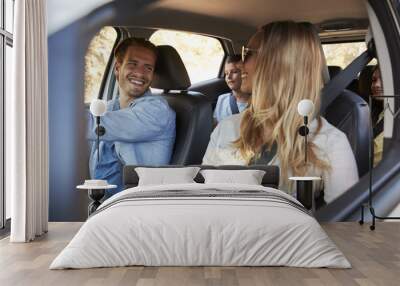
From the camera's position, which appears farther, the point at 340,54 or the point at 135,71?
the point at 135,71

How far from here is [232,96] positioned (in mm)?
7980

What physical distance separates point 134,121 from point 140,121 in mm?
77

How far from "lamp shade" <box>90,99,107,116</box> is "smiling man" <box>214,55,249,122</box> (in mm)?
1437

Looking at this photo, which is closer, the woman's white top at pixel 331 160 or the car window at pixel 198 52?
the woman's white top at pixel 331 160

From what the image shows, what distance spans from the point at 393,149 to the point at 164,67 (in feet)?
10.2

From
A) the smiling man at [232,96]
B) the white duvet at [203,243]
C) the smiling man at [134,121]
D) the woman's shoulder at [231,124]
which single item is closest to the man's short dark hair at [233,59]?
the smiling man at [232,96]

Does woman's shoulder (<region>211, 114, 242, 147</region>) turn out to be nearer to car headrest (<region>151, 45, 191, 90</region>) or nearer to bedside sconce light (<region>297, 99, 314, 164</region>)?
car headrest (<region>151, 45, 191, 90</region>)

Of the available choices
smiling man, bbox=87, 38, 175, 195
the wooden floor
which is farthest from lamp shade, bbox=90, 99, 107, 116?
the wooden floor

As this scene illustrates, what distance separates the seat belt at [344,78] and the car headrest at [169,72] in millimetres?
1760

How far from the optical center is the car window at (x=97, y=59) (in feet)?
26.5

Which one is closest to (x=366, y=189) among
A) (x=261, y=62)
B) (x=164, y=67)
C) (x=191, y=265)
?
(x=261, y=62)

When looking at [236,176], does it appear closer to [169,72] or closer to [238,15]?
[169,72]

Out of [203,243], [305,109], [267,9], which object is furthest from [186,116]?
[203,243]

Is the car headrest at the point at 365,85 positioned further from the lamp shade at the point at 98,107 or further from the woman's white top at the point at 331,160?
the lamp shade at the point at 98,107
